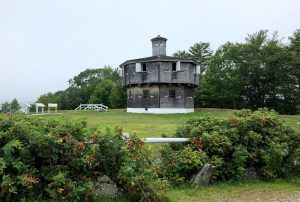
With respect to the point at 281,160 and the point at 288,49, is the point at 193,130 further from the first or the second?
the point at 288,49

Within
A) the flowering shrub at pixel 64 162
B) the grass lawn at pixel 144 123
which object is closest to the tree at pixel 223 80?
the grass lawn at pixel 144 123

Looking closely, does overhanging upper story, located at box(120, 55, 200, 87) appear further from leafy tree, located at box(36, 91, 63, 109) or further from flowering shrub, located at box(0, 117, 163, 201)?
leafy tree, located at box(36, 91, 63, 109)

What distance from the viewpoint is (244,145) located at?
8.34m

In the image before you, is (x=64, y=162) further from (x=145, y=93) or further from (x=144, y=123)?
(x=145, y=93)

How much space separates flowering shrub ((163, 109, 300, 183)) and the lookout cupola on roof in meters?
35.1

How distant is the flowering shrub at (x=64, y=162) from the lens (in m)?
5.52

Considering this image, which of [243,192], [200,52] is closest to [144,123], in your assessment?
[243,192]

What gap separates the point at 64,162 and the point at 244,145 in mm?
4421

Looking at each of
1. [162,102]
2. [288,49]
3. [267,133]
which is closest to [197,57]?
[288,49]

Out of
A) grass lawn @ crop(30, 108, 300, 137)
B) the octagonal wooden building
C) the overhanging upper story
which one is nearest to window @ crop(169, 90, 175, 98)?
the octagonal wooden building

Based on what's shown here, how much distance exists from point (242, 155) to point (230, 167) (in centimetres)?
40

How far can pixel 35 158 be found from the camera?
595cm

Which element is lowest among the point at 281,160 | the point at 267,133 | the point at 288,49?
A: the point at 281,160

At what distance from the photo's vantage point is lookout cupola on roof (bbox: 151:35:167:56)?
43.2 metres
